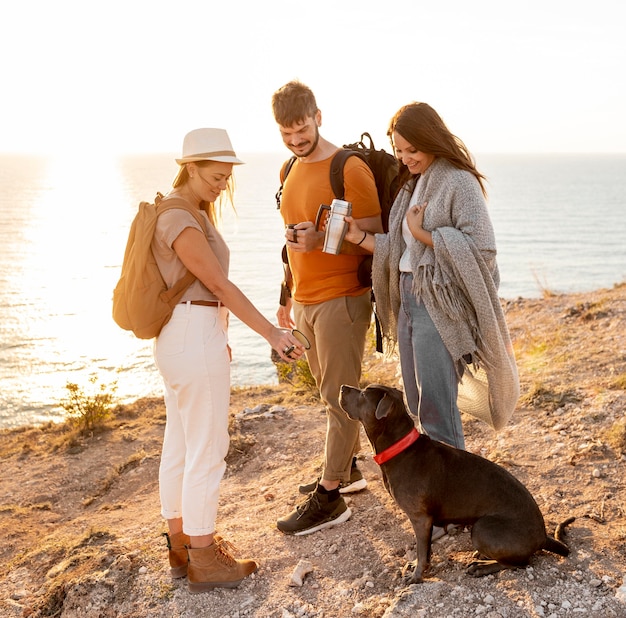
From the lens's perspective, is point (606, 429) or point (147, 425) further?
point (147, 425)

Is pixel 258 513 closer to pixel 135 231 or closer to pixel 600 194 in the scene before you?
pixel 135 231

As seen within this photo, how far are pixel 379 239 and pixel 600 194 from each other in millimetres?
102893

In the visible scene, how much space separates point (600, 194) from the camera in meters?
97.2

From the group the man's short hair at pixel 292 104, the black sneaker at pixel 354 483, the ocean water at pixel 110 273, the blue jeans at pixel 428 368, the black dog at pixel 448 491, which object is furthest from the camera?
the ocean water at pixel 110 273

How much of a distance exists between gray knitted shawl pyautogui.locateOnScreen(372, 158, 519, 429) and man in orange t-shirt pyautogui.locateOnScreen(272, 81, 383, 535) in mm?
384

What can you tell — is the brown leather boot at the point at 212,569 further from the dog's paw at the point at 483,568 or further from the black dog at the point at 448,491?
the dog's paw at the point at 483,568

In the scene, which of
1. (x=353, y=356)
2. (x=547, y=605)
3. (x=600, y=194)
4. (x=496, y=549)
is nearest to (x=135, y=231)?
(x=353, y=356)

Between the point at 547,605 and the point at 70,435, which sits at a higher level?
the point at 547,605

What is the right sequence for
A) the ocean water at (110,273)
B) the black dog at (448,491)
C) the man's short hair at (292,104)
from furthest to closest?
the ocean water at (110,273) < the man's short hair at (292,104) < the black dog at (448,491)

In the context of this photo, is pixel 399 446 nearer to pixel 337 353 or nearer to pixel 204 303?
pixel 337 353

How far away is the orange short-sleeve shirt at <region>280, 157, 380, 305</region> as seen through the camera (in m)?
4.27

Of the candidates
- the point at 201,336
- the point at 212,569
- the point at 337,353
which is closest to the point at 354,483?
the point at 337,353

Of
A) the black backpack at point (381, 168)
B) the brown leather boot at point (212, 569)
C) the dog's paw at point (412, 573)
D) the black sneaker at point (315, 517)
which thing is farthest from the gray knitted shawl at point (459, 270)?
the brown leather boot at point (212, 569)

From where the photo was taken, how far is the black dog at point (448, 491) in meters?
3.64
